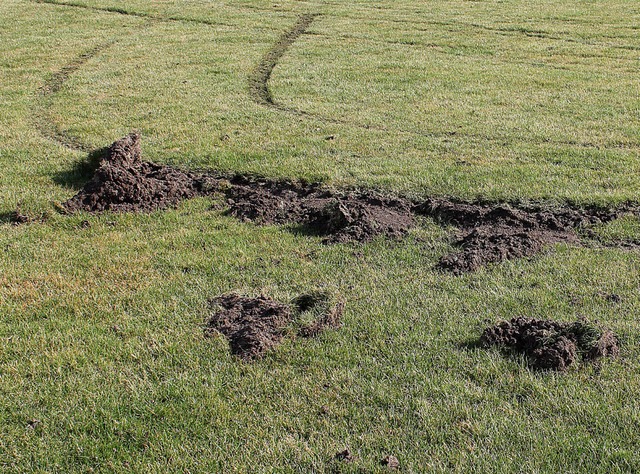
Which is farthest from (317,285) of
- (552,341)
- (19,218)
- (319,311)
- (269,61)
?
(269,61)

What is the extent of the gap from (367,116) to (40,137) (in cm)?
551

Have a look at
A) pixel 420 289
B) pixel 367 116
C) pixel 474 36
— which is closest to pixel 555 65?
pixel 474 36

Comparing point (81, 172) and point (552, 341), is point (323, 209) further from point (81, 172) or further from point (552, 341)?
point (81, 172)

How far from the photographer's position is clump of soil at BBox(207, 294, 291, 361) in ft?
18.2

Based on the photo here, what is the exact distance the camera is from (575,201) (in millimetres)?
8039

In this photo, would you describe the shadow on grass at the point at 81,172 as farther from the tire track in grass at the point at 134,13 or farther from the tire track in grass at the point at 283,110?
the tire track in grass at the point at 134,13

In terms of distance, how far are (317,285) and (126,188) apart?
3.26 metres

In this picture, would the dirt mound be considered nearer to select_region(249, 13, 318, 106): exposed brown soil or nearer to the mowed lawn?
the mowed lawn

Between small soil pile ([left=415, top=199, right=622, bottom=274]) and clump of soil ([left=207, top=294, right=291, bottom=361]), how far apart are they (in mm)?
1871

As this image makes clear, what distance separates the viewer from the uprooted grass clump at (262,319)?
5566 millimetres

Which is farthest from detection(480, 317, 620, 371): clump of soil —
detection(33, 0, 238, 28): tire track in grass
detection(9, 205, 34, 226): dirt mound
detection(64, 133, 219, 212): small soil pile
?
detection(33, 0, 238, 28): tire track in grass

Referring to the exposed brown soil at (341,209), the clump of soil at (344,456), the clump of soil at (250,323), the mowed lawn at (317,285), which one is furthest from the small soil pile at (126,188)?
the clump of soil at (344,456)

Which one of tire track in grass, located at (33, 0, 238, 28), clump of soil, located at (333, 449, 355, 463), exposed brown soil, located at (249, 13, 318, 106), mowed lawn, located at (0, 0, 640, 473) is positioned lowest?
clump of soil, located at (333, 449, 355, 463)

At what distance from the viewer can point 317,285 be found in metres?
6.55
